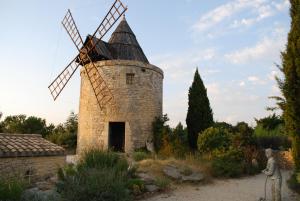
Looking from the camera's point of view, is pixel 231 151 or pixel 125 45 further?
pixel 125 45

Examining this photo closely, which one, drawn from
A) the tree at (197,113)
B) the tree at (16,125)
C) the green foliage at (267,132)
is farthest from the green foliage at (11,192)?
the tree at (16,125)

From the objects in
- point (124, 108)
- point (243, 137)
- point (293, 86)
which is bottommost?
point (243, 137)

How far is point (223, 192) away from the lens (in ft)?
27.0

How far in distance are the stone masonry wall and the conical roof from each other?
1.14 meters

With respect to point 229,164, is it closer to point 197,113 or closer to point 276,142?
point 197,113

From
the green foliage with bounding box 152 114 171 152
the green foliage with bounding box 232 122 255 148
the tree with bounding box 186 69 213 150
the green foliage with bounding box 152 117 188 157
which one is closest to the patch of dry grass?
the green foliage with bounding box 232 122 255 148

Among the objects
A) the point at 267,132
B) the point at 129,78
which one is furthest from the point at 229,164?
the point at 267,132

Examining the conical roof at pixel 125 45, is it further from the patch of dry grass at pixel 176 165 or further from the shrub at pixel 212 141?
the patch of dry grass at pixel 176 165

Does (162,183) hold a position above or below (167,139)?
below

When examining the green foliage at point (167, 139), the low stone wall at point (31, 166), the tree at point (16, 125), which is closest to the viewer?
the low stone wall at point (31, 166)

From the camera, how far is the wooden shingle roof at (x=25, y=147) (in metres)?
7.78

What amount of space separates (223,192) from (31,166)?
546 cm

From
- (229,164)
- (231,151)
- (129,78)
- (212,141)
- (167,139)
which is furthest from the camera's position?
(129,78)

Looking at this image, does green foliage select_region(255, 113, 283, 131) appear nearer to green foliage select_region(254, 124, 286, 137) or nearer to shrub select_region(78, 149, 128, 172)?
green foliage select_region(254, 124, 286, 137)
